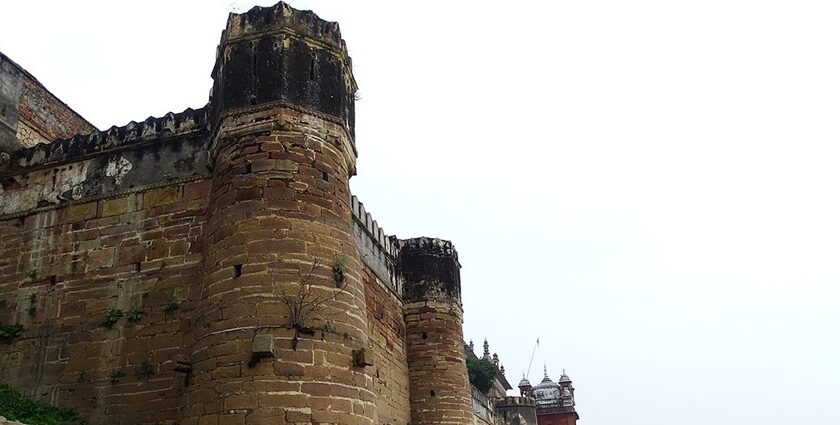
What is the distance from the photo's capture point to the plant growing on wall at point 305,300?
844cm

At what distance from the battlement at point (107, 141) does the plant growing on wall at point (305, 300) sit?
373cm

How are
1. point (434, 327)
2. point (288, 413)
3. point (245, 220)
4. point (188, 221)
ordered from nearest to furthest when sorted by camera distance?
1. point (288, 413)
2. point (245, 220)
3. point (188, 221)
4. point (434, 327)

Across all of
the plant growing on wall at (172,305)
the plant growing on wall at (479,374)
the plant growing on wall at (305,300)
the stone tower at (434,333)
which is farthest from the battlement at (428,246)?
the plant growing on wall at (479,374)

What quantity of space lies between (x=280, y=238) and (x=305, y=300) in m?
0.83

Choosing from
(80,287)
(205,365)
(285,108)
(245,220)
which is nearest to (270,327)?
(205,365)

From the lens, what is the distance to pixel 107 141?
11789 millimetres

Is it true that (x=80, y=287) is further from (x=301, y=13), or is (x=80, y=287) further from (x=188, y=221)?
(x=301, y=13)

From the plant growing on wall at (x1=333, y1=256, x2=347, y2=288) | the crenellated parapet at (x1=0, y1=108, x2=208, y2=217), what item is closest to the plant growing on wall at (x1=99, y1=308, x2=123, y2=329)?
the crenellated parapet at (x1=0, y1=108, x2=208, y2=217)

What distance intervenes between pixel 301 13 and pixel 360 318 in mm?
4224

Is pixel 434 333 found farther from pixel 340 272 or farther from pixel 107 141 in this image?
pixel 107 141

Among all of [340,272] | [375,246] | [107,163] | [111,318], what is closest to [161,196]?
[107,163]

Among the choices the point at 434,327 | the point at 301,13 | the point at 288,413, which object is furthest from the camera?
the point at 434,327

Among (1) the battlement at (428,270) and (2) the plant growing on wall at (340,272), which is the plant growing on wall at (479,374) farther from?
(2) the plant growing on wall at (340,272)

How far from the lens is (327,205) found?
945 cm
